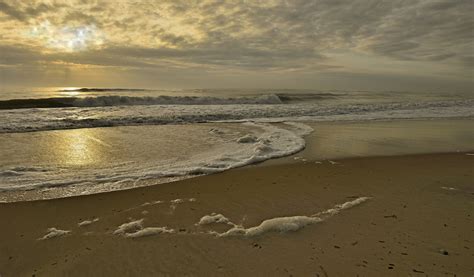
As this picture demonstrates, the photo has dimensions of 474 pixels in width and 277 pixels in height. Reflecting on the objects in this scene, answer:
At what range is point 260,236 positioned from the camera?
3.65m

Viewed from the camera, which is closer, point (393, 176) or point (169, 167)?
point (393, 176)

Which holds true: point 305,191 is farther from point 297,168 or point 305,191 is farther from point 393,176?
point 393,176

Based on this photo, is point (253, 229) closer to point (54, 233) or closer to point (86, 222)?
point (86, 222)

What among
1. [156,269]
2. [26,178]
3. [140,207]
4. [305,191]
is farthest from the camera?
[26,178]

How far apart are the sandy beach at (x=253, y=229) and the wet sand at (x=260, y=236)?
0.04ft

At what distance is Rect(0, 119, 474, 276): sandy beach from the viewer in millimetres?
3086

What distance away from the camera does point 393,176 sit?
6043mm

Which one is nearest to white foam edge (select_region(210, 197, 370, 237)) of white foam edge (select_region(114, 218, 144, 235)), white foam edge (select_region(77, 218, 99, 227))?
white foam edge (select_region(114, 218, 144, 235))

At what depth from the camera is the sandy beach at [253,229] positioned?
3.09 m

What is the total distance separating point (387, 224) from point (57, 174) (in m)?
5.84

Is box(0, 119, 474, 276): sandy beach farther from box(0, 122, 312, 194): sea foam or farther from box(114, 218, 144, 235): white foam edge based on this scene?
box(0, 122, 312, 194): sea foam

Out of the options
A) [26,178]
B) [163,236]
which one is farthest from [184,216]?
[26,178]

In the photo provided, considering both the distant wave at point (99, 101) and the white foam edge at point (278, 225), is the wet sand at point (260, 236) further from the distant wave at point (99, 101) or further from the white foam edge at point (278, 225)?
the distant wave at point (99, 101)

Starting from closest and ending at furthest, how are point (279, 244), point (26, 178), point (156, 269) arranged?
point (156, 269) < point (279, 244) < point (26, 178)
